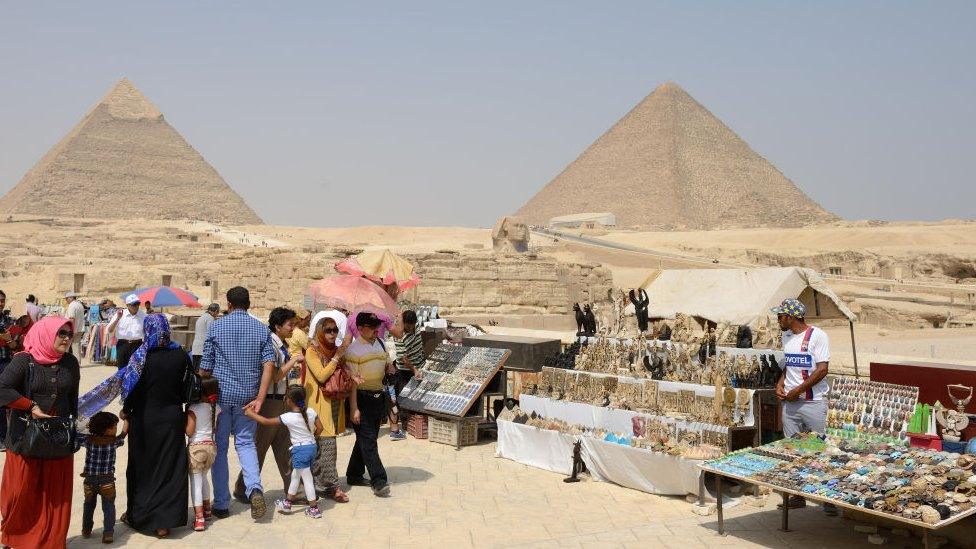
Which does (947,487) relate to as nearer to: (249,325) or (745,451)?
(745,451)

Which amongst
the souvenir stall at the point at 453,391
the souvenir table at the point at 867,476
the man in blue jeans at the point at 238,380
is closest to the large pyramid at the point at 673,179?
the souvenir stall at the point at 453,391

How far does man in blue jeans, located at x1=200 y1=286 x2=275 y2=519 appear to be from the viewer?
5000 millimetres

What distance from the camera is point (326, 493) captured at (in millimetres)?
5543

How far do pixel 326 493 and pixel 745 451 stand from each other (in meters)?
2.51

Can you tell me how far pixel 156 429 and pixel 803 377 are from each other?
3.60m

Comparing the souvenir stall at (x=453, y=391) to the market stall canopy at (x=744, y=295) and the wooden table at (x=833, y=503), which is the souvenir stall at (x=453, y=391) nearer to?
the market stall canopy at (x=744, y=295)

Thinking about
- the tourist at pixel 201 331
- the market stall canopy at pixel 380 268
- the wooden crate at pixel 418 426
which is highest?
the market stall canopy at pixel 380 268

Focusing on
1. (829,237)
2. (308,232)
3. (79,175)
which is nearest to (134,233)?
(308,232)

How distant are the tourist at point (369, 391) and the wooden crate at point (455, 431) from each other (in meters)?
1.42

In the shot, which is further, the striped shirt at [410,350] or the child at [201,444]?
the striped shirt at [410,350]

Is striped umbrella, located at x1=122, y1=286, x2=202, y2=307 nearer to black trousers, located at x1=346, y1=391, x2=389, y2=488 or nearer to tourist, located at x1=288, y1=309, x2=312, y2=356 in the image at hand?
tourist, located at x1=288, y1=309, x2=312, y2=356

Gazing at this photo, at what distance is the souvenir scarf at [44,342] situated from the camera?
14.1 feet

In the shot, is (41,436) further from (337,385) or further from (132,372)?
(337,385)

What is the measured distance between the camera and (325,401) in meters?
5.40
